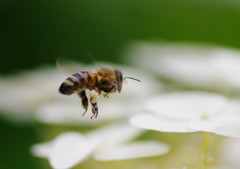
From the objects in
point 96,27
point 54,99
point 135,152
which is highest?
point 96,27

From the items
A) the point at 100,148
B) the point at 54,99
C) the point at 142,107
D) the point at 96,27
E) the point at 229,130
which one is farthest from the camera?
the point at 96,27

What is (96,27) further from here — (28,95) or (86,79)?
(86,79)

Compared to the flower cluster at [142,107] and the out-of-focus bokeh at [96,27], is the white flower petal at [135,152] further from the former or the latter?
the out-of-focus bokeh at [96,27]

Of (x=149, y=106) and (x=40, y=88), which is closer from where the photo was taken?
(x=149, y=106)

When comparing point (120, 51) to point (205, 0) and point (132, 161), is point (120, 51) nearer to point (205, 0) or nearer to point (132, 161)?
point (205, 0)

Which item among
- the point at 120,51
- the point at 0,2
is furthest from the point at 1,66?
the point at 120,51

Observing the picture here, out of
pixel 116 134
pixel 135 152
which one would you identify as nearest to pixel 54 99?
pixel 116 134

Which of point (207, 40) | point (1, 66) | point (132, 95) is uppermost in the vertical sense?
point (207, 40)

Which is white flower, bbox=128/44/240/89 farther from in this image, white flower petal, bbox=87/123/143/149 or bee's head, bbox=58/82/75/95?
bee's head, bbox=58/82/75/95
